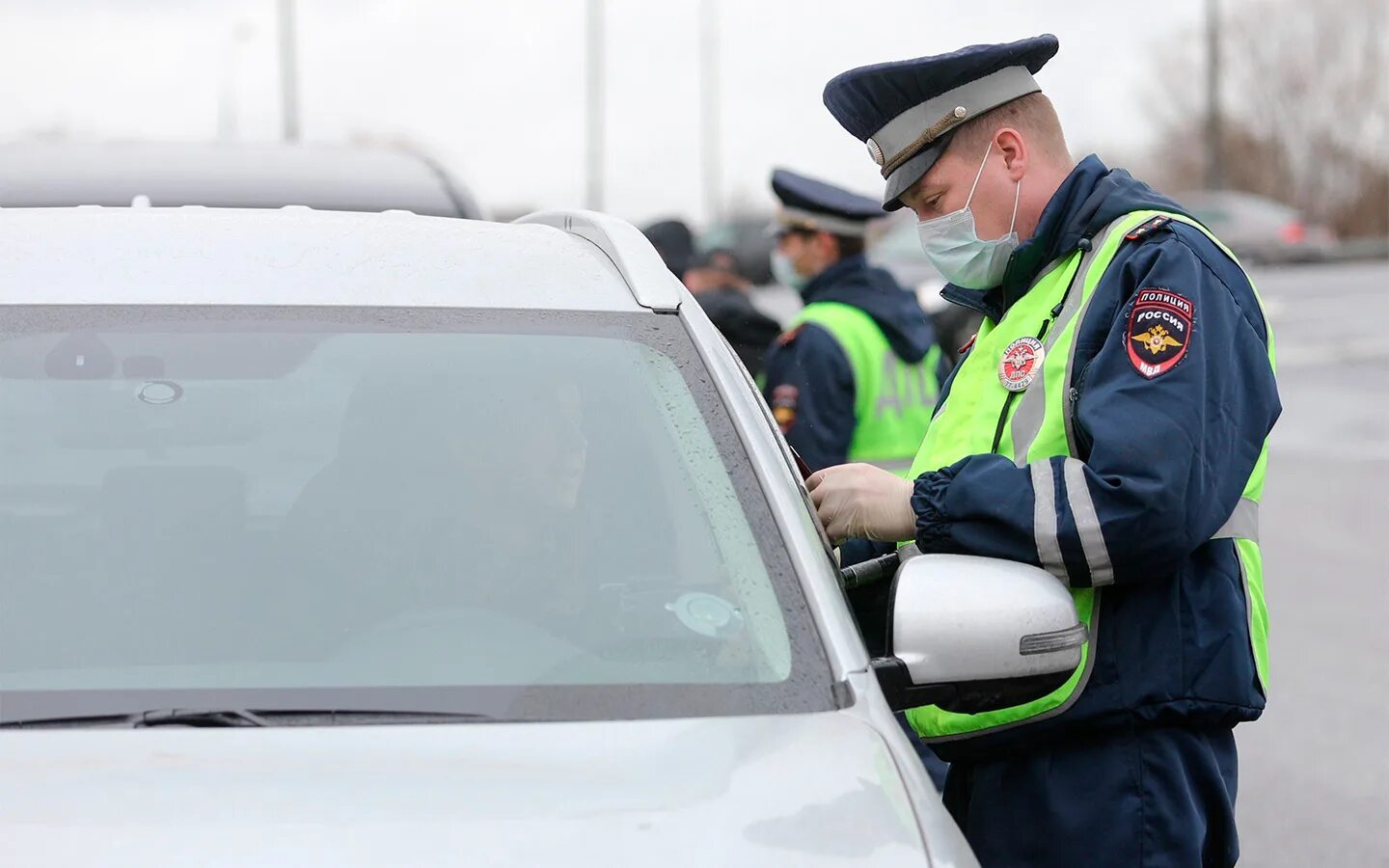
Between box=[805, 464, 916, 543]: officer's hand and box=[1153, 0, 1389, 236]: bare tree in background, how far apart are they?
4623 cm

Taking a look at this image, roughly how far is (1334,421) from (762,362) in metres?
9.87

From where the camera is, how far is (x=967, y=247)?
9.96 feet

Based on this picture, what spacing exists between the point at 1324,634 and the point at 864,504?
5680 millimetres

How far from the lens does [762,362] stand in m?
6.46

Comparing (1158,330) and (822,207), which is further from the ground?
(1158,330)

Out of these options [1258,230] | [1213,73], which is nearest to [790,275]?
[1258,230]

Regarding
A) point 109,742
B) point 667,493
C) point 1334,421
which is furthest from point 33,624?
point 1334,421

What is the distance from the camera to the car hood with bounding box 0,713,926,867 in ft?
6.00

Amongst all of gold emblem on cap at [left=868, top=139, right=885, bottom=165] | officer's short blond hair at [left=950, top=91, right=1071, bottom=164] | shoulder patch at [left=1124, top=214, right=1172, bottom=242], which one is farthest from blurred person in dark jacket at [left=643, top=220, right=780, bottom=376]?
shoulder patch at [left=1124, top=214, right=1172, bottom=242]

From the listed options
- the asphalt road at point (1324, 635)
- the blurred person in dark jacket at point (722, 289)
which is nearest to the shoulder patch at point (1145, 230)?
the asphalt road at point (1324, 635)

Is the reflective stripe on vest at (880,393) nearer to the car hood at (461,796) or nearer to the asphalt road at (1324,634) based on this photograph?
the asphalt road at (1324,634)

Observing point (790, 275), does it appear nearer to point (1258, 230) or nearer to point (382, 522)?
point (382, 522)

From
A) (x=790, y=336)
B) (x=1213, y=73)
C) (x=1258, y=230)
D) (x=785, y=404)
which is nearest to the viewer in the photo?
(x=785, y=404)

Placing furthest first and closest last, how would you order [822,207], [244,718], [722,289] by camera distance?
[722,289] → [822,207] → [244,718]
